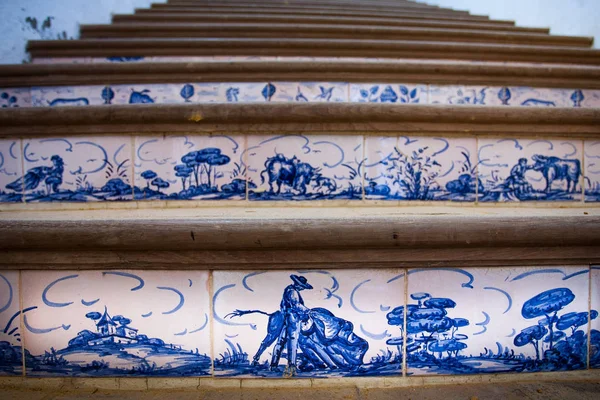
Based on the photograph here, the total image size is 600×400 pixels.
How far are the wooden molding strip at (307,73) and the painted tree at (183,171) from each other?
0.54m

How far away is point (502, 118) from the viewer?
85 cm

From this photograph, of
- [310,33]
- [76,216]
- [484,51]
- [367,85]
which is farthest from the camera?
[310,33]

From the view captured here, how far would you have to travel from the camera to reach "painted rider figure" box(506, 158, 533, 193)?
0.85 meters

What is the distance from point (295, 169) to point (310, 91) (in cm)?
53

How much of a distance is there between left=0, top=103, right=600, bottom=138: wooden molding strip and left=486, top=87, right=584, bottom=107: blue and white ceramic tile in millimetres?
400

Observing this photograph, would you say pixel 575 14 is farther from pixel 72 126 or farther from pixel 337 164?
pixel 72 126

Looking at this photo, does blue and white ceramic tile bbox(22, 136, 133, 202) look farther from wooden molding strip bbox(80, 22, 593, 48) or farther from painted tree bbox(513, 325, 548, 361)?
wooden molding strip bbox(80, 22, 593, 48)

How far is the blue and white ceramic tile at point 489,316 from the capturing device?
0.62 meters

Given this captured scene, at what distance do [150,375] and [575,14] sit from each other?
2667 millimetres

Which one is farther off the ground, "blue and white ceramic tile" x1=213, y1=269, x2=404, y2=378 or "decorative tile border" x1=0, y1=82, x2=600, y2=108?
"decorative tile border" x1=0, y1=82, x2=600, y2=108

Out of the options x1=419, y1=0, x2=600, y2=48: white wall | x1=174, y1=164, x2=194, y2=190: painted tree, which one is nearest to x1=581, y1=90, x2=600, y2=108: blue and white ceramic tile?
x1=419, y1=0, x2=600, y2=48: white wall

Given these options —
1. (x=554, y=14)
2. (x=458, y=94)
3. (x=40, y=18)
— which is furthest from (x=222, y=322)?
(x=554, y=14)

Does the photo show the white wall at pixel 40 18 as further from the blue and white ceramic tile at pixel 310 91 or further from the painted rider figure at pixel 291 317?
the painted rider figure at pixel 291 317

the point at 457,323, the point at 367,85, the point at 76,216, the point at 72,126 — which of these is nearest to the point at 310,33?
the point at 367,85
